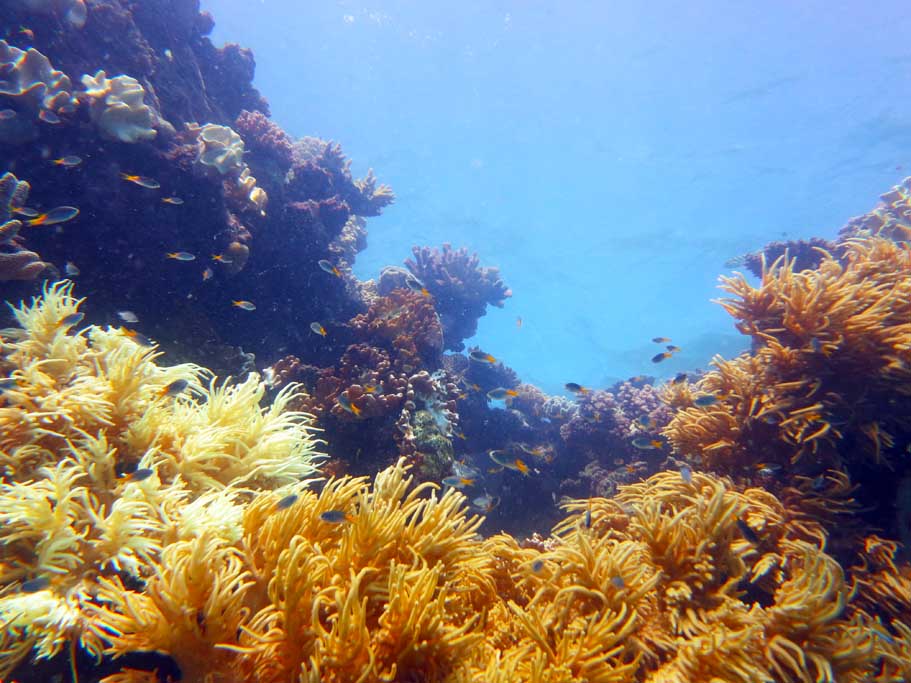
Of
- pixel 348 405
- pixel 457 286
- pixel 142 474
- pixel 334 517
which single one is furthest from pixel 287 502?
pixel 457 286

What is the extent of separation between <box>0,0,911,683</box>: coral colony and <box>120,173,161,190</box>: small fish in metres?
0.06

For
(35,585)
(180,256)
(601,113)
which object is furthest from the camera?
(601,113)

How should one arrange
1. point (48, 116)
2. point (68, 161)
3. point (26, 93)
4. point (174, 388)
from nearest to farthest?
point (174, 388)
point (68, 161)
point (26, 93)
point (48, 116)

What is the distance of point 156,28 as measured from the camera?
9.16 meters

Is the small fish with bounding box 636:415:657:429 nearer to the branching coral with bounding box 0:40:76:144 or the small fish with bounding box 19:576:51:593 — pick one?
the small fish with bounding box 19:576:51:593

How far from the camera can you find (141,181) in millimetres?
6215

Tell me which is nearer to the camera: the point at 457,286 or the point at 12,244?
the point at 12,244

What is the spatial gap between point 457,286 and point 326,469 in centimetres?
869

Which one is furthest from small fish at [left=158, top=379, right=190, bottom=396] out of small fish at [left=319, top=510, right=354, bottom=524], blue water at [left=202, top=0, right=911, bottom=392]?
blue water at [left=202, top=0, right=911, bottom=392]

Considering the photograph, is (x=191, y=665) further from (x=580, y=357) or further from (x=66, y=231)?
(x=580, y=357)

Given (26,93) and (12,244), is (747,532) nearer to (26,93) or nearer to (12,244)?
(12,244)

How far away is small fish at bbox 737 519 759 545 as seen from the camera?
3354 millimetres

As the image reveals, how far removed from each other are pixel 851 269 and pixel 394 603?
618 centimetres

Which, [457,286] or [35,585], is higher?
[457,286]
